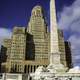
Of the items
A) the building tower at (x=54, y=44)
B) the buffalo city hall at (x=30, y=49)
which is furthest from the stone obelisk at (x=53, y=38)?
the buffalo city hall at (x=30, y=49)

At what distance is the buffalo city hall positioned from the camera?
84.9 metres

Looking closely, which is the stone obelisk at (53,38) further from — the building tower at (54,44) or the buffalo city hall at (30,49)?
the buffalo city hall at (30,49)

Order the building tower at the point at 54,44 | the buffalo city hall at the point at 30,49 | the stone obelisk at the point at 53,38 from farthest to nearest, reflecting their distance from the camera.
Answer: the buffalo city hall at the point at 30,49
the stone obelisk at the point at 53,38
the building tower at the point at 54,44

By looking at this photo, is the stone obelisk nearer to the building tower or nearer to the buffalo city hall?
the building tower

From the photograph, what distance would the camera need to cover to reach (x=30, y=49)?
94500mm

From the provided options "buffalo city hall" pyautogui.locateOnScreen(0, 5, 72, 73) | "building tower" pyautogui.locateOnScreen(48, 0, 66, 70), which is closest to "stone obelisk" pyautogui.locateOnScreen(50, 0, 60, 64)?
"building tower" pyautogui.locateOnScreen(48, 0, 66, 70)

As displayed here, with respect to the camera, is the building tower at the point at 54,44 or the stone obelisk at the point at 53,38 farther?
the stone obelisk at the point at 53,38

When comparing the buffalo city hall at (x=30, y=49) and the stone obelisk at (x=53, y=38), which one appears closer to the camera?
the stone obelisk at (x=53, y=38)

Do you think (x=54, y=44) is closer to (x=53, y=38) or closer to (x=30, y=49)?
(x=53, y=38)

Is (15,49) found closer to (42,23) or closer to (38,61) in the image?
(38,61)

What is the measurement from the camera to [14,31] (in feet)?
293

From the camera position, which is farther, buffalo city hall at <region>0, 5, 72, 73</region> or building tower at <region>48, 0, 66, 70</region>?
buffalo city hall at <region>0, 5, 72, 73</region>

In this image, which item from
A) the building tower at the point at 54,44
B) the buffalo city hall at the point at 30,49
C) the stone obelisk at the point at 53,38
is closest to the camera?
the building tower at the point at 54,44

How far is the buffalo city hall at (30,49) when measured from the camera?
278ft
